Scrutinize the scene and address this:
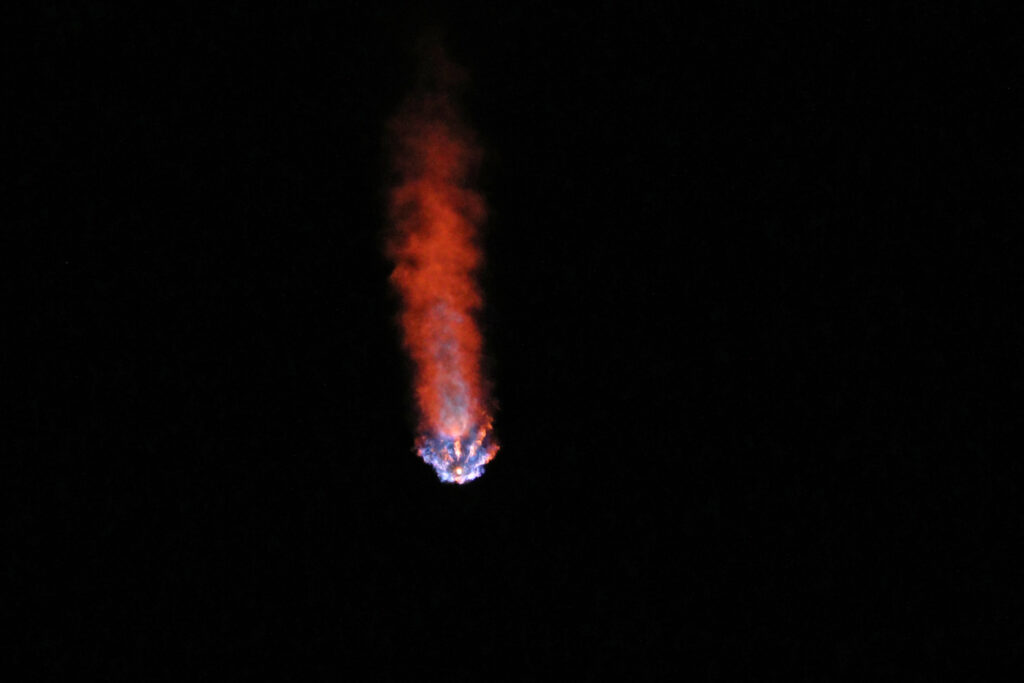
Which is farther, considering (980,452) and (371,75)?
(980,452)

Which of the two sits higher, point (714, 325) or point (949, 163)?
point (949, 163)

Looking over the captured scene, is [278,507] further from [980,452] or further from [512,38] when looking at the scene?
[980,452]

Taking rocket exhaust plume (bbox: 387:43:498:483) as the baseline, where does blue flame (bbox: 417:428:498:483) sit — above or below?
below

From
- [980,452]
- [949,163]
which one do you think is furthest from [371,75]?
[980,452]

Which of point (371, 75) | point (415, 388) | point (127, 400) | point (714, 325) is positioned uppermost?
point (371, 75)

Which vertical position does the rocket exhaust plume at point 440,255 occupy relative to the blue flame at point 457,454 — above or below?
above

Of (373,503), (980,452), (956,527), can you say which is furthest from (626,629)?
(980,452)

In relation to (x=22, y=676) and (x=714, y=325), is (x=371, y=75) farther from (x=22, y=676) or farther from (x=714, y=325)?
(x=22, y=676)

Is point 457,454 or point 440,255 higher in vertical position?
point 440,255
